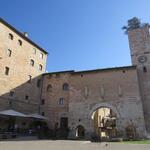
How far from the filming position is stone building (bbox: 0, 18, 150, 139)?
75.8ft

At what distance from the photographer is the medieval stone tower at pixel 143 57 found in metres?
24.2

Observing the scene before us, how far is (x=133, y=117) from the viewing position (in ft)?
74.5

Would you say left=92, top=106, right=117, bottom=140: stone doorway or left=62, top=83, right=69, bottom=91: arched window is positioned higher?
left=62, top=83, right=69, bottom=91: arched window

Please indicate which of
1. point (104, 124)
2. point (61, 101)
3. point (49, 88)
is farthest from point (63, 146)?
point (104, 124)

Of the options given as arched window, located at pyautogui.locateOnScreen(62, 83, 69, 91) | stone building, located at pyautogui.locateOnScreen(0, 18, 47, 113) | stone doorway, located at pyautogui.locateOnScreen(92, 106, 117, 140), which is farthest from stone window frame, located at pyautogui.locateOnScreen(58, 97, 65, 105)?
stone doorway, located at pyautogui.locateOnScreen(92, 106, 117, 140)

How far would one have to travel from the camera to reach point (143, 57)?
2658 cm

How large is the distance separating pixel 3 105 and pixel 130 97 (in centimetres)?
1573

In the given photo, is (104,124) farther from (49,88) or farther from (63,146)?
(63,146)

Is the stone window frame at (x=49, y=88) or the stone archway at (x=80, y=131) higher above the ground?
the stone window frame at (x=49, y=88)

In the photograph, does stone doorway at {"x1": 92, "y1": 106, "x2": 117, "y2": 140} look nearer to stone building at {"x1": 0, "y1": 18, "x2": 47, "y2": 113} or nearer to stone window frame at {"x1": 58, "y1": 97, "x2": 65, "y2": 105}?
stone window frame at {"x1": 58, "y1": 97, "x2": 65, "y2": 105}

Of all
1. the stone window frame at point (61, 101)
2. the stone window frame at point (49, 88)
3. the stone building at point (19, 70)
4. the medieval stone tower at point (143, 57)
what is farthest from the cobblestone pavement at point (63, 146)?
the stone window frame at point (49, 88)

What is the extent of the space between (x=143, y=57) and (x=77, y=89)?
416 inches

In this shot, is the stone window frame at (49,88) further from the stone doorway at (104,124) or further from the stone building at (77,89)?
the stone doorway at (104,124)

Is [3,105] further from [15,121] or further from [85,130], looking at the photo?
[85,130]
